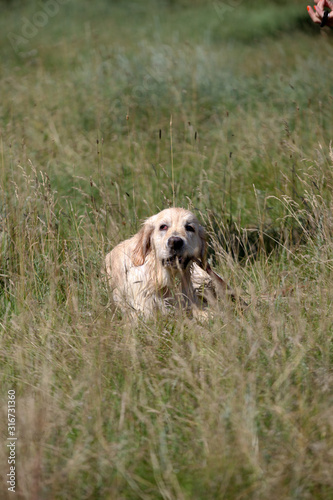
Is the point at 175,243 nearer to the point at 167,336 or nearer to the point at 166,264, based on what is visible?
the point at 166,264

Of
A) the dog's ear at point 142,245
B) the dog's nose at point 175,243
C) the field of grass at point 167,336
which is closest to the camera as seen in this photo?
the field of grass at point 167,336

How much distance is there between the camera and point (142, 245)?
12.9ft

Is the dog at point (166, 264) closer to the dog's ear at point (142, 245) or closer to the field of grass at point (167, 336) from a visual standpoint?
the dog's ear at point (142, 245)

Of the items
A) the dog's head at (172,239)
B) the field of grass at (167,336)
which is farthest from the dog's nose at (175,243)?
the field of grass at (167,336)

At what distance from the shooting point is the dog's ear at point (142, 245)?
12.8ft

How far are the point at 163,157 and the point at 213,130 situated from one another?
0.76 metres

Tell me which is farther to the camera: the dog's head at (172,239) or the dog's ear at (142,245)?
the dog's ear at (142,245)

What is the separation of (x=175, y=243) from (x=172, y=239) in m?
0.03

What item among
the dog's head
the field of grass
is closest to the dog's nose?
the dog's head

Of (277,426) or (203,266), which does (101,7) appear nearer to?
(203,266)

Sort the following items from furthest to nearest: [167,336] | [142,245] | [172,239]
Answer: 1. [142,245]
2. [172,239]
3. [167,336]

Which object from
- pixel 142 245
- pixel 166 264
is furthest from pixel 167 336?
pixel 142 245

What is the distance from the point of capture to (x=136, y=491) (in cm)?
207

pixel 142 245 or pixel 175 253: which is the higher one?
pixel 175 253
